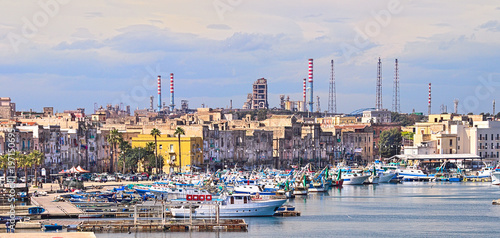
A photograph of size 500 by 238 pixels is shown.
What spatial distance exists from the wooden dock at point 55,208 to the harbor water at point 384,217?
10532mm

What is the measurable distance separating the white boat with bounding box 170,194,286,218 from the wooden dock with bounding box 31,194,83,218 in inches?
308

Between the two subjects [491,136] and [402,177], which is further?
[491,136]

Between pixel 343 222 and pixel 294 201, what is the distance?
23543mm

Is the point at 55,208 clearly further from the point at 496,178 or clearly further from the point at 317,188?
the point at 496,178

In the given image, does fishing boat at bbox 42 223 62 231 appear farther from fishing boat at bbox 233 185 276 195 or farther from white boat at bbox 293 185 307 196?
white boat at bbox 293 185 307 196

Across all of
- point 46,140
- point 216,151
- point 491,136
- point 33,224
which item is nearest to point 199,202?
point 33,224

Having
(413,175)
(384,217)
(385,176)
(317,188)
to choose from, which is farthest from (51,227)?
(413,175)

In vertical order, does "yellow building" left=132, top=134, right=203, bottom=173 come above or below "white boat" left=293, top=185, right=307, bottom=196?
above

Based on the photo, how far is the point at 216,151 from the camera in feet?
490

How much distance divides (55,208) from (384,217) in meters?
26.7

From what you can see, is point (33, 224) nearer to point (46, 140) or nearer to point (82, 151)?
point (46, 140)

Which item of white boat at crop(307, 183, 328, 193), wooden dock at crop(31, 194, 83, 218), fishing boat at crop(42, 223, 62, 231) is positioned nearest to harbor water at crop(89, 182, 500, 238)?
white boat at crop(307, 183, 328, 193)

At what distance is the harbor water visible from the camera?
71250 mm

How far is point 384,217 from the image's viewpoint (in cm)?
8344
